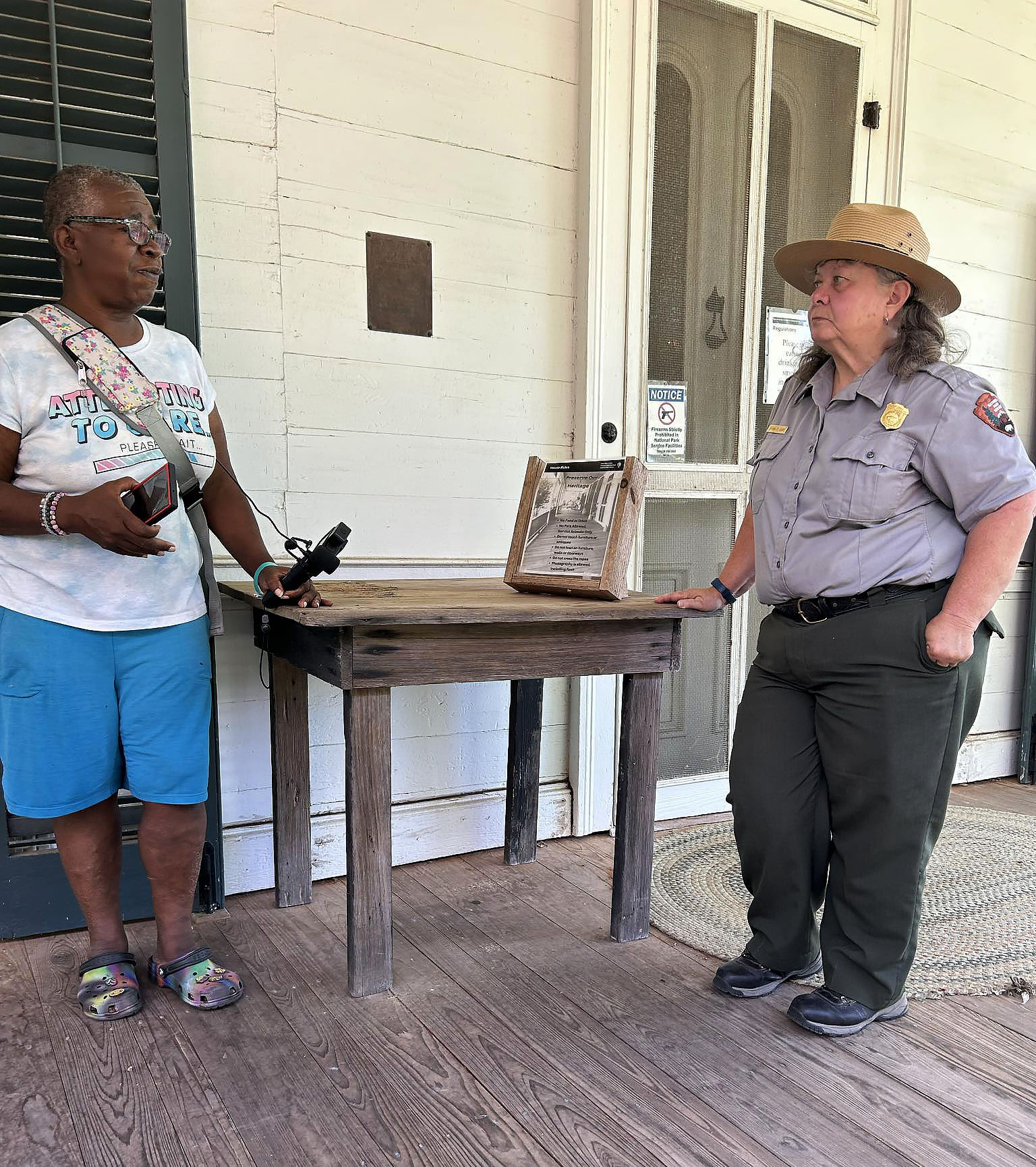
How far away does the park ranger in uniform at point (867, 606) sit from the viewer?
1.77 metres

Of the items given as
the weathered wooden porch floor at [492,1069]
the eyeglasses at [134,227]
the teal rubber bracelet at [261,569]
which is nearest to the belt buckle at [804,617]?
the weathered wooden porch floor at [492,1069]

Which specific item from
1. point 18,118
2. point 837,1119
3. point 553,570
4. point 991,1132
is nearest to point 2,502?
point 18,118

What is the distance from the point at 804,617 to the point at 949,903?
1140mm

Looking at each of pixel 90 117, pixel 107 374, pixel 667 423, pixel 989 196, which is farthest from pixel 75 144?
pixel 989 196

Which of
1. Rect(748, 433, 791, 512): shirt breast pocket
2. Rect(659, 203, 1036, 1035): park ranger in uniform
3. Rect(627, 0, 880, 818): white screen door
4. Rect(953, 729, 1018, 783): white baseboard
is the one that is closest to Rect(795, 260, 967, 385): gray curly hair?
Rect(659, 203, 1036, 1035): park ranger in uniform

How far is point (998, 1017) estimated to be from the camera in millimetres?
1982

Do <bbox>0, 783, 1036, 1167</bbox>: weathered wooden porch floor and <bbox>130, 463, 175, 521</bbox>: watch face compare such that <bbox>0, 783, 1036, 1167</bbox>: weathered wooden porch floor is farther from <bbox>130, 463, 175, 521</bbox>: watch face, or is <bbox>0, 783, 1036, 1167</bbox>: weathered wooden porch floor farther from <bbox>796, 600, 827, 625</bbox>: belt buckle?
<bbox>130, 463, 175, 521</bbox>: watch face

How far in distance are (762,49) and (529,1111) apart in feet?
10.1

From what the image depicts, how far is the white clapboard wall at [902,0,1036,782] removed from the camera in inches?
137

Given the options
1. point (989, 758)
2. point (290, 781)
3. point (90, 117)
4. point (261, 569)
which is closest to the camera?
point (261, 569)

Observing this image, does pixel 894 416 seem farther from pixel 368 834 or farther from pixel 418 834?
pixel 418 834

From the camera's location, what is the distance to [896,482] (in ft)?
5.87

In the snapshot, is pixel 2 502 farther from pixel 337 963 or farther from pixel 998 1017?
pixel 998 1017

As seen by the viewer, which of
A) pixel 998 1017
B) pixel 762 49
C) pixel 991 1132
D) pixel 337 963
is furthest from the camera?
pixel 762 49
